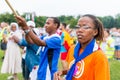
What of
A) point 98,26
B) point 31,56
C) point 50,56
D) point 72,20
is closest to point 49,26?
point 50,56

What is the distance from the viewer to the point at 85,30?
3926 mm

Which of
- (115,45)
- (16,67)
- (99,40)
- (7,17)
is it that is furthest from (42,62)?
(7,17)

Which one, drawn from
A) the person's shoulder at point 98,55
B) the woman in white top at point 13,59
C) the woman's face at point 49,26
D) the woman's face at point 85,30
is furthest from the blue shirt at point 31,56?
the person's shoulder at point 98,55

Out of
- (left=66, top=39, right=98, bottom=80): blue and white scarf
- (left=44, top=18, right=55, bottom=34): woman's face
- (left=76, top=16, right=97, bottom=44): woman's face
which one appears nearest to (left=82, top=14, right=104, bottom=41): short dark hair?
(left=76, top=16, right=97, bottom=44): woman's face

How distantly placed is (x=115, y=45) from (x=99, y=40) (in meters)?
14.9

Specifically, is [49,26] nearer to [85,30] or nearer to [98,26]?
[98,26]

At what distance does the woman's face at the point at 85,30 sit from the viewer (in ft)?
12.8

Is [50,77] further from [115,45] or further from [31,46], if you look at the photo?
[115,45]

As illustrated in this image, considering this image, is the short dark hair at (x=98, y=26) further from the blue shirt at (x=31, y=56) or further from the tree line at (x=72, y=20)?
the tree line at (x=72, y=20)

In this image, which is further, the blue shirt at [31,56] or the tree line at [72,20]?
the tree line at [72,20]

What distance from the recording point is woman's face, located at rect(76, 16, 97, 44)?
3908 mm

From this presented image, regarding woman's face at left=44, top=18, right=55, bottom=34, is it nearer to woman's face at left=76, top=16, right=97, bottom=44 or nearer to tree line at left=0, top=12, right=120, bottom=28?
woman's face at left=76, top=16, right=97, bottom=44

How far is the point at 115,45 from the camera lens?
1883cm

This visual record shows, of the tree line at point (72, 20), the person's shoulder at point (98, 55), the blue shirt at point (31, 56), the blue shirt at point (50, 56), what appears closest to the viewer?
the person's shoulder at point (98, 55)
